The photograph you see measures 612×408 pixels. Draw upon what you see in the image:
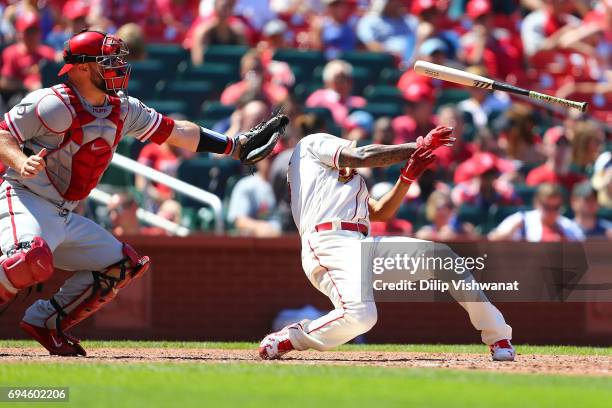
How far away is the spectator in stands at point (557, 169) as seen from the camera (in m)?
12.4

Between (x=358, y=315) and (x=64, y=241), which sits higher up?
(x=64, y=241)

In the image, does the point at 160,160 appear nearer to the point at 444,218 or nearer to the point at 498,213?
the point at 444,218

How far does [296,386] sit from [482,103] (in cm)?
835

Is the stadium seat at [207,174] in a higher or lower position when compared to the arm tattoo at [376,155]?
lower

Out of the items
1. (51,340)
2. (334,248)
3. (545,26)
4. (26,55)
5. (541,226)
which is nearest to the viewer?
(334,248)

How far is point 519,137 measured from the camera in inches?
515

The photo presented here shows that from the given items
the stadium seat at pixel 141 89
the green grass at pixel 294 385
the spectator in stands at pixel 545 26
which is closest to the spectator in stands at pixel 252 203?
the stadium seat at pixel 141 89

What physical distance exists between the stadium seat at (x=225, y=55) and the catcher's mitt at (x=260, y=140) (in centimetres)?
590

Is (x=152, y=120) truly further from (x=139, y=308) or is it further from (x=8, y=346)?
(x=139, y=308)

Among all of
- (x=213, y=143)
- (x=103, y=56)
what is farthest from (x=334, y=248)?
(x=103, y=56)

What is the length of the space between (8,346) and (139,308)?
175 centimetres

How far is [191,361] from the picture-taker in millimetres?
7379

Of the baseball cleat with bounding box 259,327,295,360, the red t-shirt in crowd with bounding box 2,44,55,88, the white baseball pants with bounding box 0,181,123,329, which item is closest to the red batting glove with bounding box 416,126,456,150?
the baseball cleat with bounding box 259,327,295,360

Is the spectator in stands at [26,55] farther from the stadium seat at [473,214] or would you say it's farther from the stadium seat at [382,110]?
the stadium seat at [473,214]
